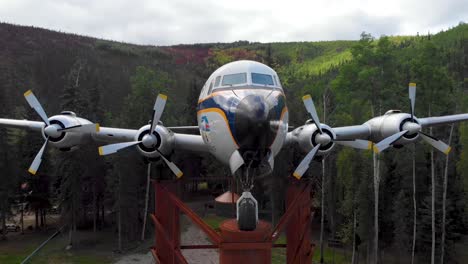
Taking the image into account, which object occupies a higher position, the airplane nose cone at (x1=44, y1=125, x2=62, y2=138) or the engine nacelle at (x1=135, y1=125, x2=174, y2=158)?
the airplane nose cone at (x1=44, y1=125, x2=62, y2=138)

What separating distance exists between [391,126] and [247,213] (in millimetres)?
7874

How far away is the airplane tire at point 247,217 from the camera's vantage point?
9.69m

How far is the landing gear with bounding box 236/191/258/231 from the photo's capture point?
9648 mm

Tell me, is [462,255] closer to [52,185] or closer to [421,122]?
[421,122]

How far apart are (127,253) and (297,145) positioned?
23.7 meters

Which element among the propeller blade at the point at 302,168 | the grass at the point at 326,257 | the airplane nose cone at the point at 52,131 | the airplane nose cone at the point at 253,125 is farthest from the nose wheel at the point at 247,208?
the grass at the point at 326,257

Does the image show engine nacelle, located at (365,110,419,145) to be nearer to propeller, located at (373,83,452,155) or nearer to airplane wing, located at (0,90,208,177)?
propeller, located at (373,83,452,155)

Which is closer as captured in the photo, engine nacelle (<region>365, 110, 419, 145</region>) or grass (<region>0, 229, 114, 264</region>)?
engine nacelle (<region>365, 110, 419, 145</region>)

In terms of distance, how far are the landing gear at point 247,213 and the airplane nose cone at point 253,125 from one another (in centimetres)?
195

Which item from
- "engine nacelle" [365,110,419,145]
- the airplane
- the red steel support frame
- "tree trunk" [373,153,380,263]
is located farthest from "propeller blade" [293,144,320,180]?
"tree trunk" [373,153,380,263]

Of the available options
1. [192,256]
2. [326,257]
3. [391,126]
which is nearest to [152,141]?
[391,126]

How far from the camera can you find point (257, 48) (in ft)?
593

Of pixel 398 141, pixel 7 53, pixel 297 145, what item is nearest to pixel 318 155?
pixel 297 145

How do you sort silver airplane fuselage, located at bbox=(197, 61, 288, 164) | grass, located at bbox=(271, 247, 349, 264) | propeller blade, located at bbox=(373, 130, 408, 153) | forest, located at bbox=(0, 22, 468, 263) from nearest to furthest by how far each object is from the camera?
silver airplane fuselage, located at bbox=(197, 61, 288, 164) < propeller blade, located at bbox=(373, 130, 408, 153) < forest, located at bbox=(0, 22, 468, 263) < grass, located at bbox=(271, 247, 349, 264)
